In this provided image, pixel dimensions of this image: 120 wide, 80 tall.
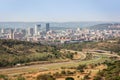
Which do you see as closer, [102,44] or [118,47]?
[118,47]

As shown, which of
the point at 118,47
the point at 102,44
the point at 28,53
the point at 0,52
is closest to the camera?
the point at 0,52

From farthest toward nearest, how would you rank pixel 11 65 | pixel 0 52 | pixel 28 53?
pixel 28 53
pixel 0 52
pixel 11 65

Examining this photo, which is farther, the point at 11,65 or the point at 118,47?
the point at 118,47

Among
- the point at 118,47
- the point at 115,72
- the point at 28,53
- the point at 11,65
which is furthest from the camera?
the point at 118,47

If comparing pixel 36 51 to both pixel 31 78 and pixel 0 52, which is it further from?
pixel 31 78

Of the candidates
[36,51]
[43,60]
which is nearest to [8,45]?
[36,51]

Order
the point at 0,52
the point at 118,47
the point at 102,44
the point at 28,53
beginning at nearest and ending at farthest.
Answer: the point at 0,52
the point at 28,53
the point at 118,47
the point at 102,44

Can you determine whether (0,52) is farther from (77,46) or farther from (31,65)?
(77,46)

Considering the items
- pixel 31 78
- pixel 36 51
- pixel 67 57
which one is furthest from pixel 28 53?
pixel 31 78
